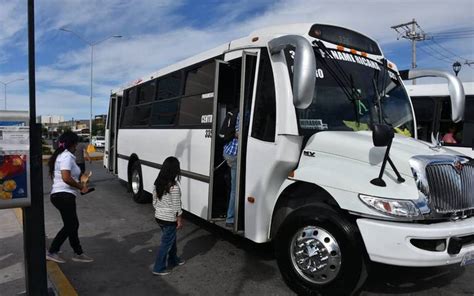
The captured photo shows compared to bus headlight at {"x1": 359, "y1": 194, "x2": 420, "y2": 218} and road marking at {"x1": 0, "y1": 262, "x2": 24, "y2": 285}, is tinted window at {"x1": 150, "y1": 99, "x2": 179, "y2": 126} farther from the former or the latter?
bus headlight at {"x1": 359, "y1": 194, "x2": 420, "y2": 218}

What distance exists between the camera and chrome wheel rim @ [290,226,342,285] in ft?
13.9

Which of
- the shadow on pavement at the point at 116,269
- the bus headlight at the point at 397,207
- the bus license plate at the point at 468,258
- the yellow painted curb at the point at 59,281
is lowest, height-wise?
the shadow on pavement at the point at 116,269

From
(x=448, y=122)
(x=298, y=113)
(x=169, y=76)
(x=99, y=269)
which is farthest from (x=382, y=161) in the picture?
(x=448, y=122)

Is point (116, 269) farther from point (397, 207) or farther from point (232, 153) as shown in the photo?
point (397, 207)

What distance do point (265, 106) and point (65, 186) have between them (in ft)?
8.39

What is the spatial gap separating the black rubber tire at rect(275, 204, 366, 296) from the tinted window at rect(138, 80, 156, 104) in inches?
206

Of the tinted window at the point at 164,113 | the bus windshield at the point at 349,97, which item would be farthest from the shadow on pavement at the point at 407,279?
the tinted window at the point at 164,113

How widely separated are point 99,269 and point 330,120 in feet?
10.6

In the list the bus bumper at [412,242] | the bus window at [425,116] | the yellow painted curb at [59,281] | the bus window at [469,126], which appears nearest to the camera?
the bus bumper at [412,242]

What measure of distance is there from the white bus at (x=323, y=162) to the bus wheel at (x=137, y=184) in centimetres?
239

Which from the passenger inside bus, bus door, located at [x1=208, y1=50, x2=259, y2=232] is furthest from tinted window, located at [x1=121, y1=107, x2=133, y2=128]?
the passenger inside bus

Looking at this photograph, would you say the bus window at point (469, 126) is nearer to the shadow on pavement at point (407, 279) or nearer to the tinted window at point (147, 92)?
the shadow on pavement at point (407, 279)

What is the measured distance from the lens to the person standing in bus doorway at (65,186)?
17.2 feet

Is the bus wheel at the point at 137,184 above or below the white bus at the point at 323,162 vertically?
below
